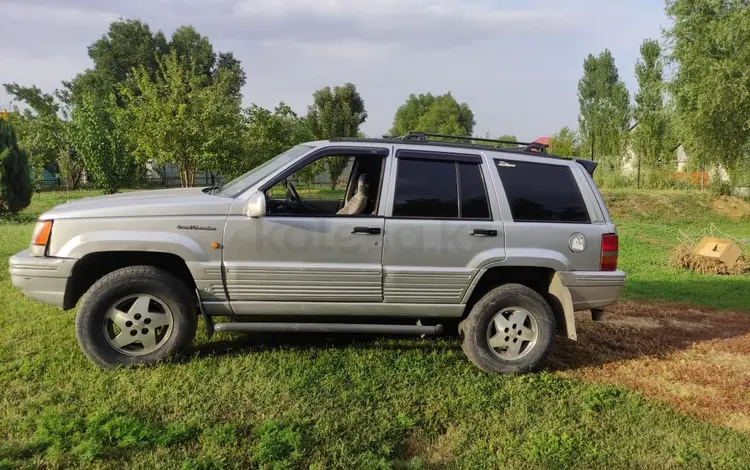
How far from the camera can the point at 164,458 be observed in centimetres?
294

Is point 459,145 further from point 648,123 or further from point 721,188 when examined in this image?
point 648,123

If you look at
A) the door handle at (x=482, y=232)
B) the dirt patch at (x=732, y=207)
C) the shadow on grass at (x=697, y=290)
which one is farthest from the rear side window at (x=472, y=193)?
the dirt patch at (x=732, y=207)

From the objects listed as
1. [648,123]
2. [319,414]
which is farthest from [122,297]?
[648,123]

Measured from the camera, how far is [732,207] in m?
22.1

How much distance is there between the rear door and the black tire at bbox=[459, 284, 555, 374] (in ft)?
0.79

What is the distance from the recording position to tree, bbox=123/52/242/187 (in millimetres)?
13250

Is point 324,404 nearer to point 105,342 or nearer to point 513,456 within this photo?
point 513,456

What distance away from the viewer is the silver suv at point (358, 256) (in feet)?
13.5

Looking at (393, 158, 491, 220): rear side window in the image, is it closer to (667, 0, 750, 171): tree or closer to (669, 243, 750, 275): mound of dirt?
(669, 243, 750, 275): mound of dirt

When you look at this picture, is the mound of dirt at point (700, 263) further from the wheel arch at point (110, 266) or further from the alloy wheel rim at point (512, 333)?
the wheel arch at point (110, 266)

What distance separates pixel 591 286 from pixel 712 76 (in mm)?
16382

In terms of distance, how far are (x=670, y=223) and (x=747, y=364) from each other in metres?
17.6

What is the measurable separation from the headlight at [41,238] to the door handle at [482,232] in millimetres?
3364

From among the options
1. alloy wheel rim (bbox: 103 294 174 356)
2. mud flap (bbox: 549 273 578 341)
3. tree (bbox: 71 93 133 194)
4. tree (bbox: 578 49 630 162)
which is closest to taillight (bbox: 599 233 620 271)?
mud flap (bbox: 549 273 578 341)
